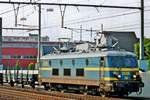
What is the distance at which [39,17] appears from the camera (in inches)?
1954

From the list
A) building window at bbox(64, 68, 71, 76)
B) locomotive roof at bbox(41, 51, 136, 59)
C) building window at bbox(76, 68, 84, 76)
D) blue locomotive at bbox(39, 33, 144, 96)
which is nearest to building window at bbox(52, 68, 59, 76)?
blue locomotive at bbox(39, 33, 144, 96)

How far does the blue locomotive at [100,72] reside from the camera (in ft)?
93.6

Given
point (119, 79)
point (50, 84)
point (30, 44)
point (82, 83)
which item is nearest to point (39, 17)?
point (50, 84)

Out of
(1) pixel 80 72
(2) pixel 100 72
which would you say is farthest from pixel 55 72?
(2) pixel 100 72

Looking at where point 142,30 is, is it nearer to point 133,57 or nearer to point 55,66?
point 133,57

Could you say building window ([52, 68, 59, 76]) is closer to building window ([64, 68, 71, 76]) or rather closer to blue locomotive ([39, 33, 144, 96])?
blue locomotive ([39, 33, 144, 96])

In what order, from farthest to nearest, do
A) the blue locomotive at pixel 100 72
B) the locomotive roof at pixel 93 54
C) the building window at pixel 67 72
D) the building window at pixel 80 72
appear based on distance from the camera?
the building window at pixel 67 72
the building window at pixel 80 72
the locomotive roof at pixel 93 54
the blue locomotive at pixel 100 72

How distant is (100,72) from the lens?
29406mm

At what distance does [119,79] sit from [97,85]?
1742mm

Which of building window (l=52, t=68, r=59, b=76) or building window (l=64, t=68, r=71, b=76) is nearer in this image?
building window (l=64, t=68, r=71, b=76)

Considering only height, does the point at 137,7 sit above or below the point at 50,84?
above

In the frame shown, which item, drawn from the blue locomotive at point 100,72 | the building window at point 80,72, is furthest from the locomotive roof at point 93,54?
the building window at point 80,72

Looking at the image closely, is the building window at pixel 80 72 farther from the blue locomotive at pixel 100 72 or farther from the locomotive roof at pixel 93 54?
the locomotive roof at pixel 93 54

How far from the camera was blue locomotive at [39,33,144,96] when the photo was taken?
28.5m
